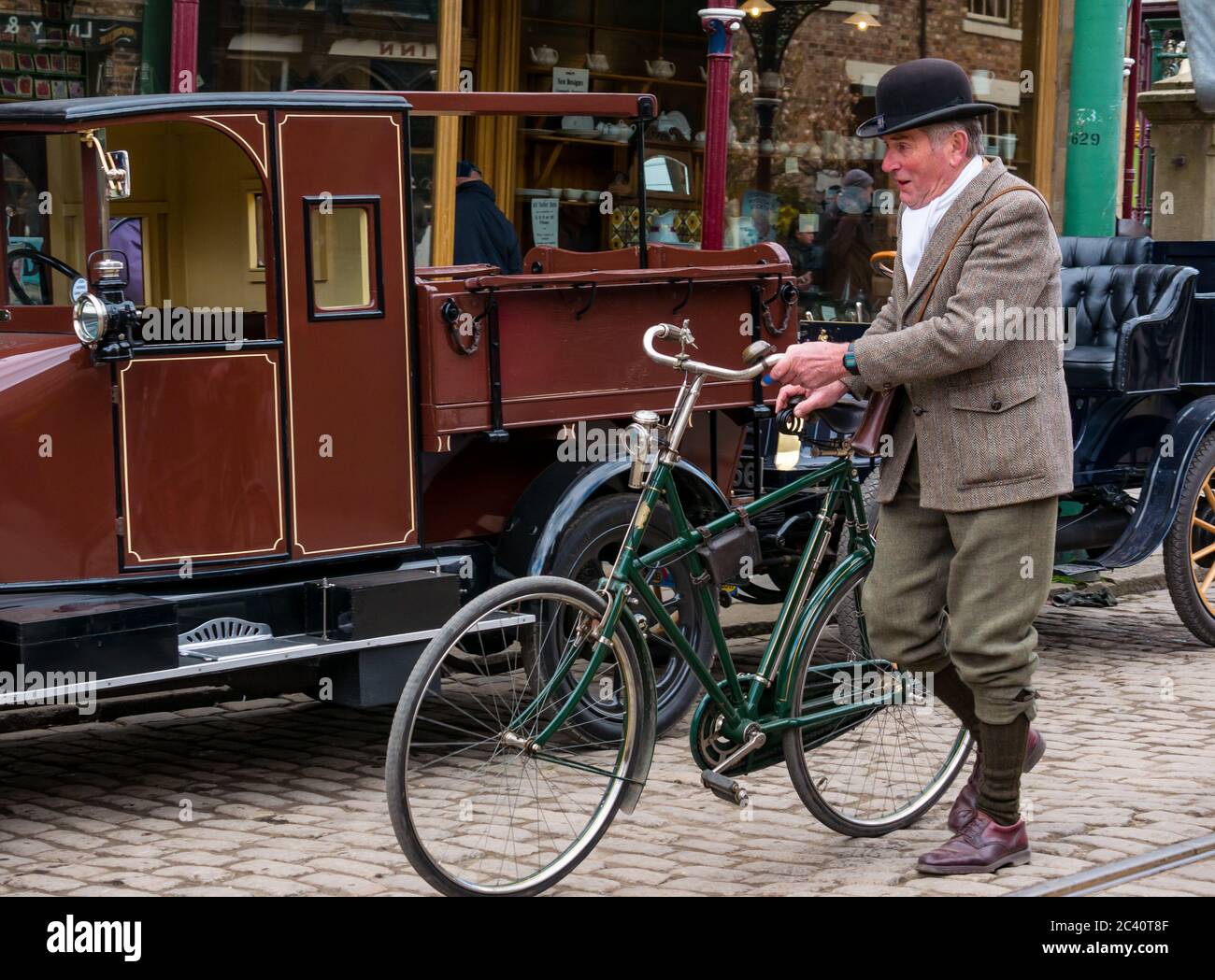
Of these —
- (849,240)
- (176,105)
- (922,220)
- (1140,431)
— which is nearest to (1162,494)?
(1140,431)

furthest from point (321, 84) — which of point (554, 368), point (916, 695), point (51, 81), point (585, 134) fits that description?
point (916, 695)

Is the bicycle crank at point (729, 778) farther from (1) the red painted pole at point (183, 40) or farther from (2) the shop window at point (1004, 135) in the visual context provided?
(2) the shop window at point (1004, 135)

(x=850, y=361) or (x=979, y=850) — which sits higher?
(x=850, y=361)

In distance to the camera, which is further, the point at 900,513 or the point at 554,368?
the point at 554,368

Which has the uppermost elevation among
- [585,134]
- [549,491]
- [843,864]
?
[585,134]

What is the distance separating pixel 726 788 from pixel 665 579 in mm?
931

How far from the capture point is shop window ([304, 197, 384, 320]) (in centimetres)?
560

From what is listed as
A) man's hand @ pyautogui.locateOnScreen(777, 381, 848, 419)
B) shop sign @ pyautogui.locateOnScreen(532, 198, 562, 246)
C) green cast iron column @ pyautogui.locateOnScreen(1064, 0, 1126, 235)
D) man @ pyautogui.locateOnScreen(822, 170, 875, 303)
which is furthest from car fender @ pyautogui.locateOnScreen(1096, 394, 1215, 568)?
Result: man @ pyautogui.locateOnScreen(822, 170, 875, 303)

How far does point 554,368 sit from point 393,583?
36.3 inches

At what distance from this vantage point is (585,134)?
12.0 meters

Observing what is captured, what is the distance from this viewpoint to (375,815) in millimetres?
5320

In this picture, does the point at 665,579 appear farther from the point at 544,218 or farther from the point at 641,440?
the point at 544,218

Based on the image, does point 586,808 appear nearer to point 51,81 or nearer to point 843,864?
point 843,864

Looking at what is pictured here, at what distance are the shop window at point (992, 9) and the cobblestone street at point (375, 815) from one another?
28.0 ft
